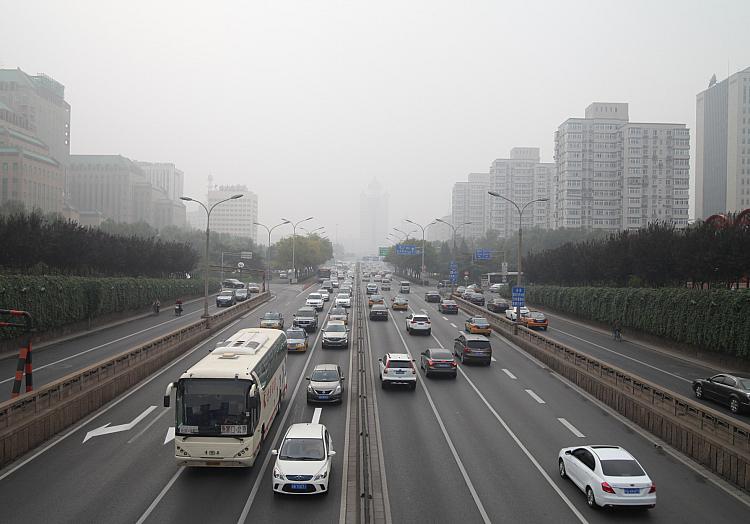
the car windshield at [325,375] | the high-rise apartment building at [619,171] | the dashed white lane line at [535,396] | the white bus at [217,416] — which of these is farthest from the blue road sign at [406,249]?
the white bus at [217,416]

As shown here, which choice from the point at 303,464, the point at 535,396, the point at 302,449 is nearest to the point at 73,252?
the point at 535,396

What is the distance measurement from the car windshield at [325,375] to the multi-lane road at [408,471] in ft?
3.63

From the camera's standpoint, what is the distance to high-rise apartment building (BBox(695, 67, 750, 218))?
166 metres

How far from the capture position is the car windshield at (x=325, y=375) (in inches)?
914

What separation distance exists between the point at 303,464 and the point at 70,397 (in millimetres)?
10688

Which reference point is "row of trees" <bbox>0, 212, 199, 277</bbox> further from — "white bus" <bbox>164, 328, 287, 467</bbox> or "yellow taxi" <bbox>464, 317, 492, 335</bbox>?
"white bus" <bbox>164, 328, 287, 467</bbox>

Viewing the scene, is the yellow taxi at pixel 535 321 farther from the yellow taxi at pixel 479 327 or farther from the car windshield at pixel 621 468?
the car windshield at pixel 621 468

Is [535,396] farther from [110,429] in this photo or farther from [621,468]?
[110,429]

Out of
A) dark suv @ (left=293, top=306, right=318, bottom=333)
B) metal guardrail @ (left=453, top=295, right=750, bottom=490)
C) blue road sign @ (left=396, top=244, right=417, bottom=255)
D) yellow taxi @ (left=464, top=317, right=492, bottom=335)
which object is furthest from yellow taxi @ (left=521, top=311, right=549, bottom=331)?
blue road sign @ (left=396, top=244, right=417, bottom=255)

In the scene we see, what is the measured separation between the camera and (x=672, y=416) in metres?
19.0

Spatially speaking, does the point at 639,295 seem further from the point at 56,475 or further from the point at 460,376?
the point at 56,475

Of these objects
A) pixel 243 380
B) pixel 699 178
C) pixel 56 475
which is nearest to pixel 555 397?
pixel 243 380

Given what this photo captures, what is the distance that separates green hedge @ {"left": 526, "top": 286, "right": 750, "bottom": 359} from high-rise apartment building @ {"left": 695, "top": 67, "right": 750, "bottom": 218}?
144 metres

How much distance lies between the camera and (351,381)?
26625 mm
